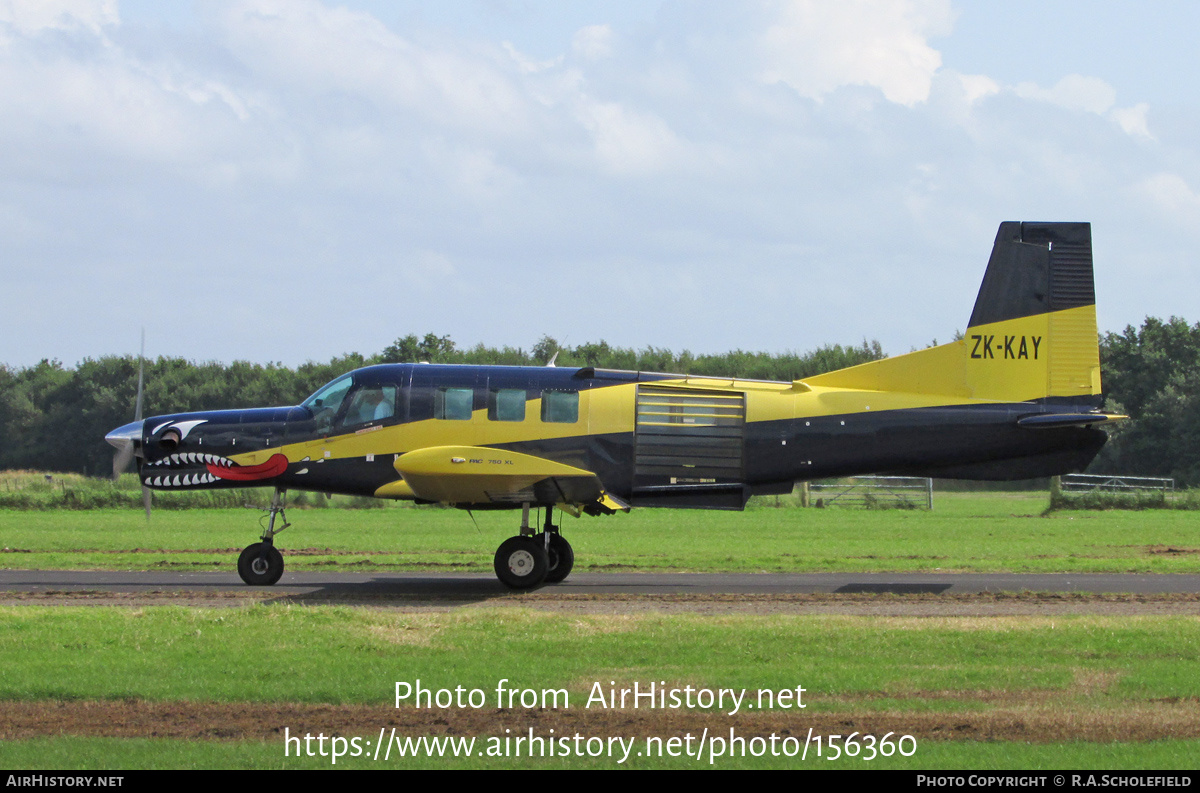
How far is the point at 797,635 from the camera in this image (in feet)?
42.2

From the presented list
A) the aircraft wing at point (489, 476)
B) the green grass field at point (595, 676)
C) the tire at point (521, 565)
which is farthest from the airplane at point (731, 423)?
the green grass field at point (595, 676)

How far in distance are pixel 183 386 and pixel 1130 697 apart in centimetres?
6985

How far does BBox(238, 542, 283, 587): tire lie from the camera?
18.5 m

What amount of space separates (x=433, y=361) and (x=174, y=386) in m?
17.6

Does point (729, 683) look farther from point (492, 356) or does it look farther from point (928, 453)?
point (492, 356)

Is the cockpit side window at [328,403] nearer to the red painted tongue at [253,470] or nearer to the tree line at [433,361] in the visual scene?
the red painted tongue at [253,470]

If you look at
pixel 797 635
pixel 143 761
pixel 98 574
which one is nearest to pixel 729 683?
pixel 797 635

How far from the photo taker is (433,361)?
226 ft

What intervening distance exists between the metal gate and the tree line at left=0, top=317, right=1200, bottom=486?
40.7 meters

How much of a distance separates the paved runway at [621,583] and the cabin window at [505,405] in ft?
9.25

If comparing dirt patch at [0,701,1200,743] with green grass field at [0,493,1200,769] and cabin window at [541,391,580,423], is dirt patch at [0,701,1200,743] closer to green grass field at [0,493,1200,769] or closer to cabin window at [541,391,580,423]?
green grass field at [0,493,1200,769]

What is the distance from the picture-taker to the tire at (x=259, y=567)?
60.8 ft

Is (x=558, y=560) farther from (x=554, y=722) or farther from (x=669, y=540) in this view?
(x=669, y=540)

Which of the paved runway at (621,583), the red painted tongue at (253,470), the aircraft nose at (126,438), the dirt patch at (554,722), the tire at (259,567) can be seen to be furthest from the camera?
the aircraft nose at (126,438)
